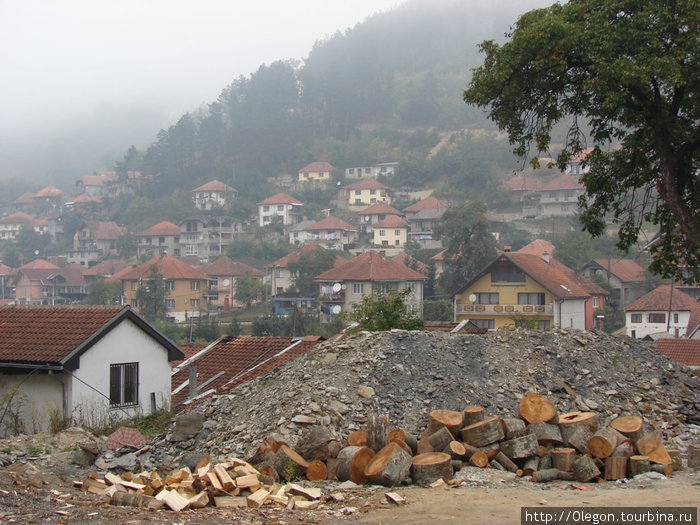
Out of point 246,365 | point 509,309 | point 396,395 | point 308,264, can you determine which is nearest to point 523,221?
point 308,264

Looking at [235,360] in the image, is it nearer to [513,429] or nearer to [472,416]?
[472,416]

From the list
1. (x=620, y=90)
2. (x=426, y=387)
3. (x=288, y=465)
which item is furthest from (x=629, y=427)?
(x=620, y=90)

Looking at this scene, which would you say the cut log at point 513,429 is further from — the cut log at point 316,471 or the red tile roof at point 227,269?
the red tile roof at point 227,269

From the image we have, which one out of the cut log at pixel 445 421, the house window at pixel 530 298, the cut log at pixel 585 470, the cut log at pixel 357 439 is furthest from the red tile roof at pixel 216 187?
the cut log at pixel 585 470

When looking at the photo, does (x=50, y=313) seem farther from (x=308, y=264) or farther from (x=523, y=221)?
(x=523, y=221)

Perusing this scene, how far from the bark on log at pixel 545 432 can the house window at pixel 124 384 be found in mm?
8819

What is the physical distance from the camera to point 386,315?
1906cm

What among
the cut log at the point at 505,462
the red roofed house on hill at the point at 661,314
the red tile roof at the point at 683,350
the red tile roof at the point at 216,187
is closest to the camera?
the cut log at the point at 505,462

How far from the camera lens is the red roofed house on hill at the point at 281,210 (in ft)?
344

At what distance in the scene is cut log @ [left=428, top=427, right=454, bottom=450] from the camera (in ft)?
32.4

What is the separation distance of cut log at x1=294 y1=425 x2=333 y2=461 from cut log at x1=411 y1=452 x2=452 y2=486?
48.4 inches

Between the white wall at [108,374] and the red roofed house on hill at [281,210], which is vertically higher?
the red roofed house on hill at [281,210]

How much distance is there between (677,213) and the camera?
13.6 metres

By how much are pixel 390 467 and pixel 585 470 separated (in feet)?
8.11
